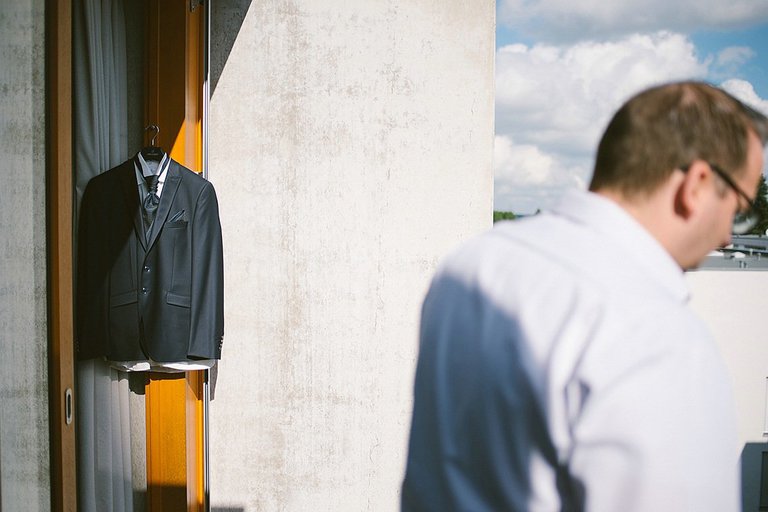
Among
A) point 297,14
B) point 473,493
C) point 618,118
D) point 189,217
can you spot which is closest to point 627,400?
point 473,493

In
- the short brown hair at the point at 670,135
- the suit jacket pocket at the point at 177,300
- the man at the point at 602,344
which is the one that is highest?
the short brown hair at the point at 670,135

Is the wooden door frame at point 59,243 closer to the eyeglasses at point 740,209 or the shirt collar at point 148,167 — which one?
the shirt collar at point 148,167

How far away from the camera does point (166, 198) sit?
7.95 feet

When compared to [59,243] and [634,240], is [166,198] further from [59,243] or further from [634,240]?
[634,240]

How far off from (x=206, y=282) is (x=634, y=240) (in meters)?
2.09

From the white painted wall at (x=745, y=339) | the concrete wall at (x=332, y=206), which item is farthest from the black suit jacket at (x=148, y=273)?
the white painted wall at (x=745, y=339)

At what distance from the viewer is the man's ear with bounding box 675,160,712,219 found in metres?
0.76

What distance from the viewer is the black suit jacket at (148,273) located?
2.22 m

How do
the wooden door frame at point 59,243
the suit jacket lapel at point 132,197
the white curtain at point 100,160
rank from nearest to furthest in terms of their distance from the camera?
the wooden door frame at point 59,243
the white curtain at point 100,160
the suit jacket lapel at point 132,197

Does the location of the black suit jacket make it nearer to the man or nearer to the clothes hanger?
the clothes hanger

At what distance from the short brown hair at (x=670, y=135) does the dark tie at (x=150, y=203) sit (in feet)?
6.25

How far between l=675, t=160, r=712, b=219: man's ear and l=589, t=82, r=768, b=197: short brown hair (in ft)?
0.04

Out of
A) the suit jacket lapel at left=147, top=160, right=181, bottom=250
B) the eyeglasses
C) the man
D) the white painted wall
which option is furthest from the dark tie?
the white painted wall

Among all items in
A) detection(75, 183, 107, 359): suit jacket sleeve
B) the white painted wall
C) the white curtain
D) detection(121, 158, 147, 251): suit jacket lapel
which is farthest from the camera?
the white painted wall
